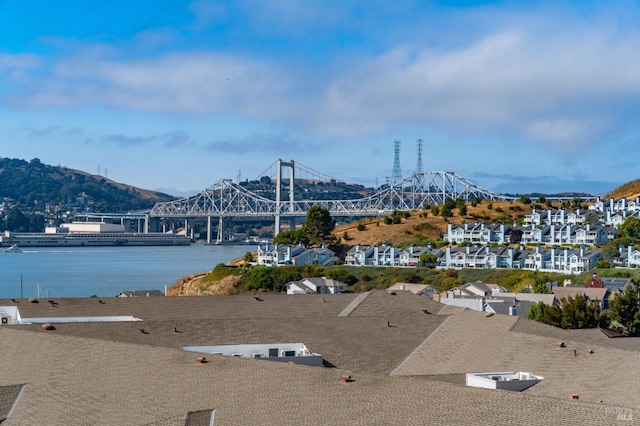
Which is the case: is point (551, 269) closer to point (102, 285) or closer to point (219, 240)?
point (102, 285)

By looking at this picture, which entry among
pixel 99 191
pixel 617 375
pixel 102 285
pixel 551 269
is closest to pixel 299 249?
pixel 102 285

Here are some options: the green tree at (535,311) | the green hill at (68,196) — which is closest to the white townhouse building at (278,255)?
the green tree at (535,311)

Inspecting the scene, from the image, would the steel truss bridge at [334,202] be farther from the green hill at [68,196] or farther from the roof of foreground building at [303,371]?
the roof of foreground building at [303,371]

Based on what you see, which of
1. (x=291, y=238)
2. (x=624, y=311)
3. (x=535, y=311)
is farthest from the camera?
(x=291, y=238)

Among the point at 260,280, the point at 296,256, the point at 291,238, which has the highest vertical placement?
the point at 291,238

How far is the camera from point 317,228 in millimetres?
59750

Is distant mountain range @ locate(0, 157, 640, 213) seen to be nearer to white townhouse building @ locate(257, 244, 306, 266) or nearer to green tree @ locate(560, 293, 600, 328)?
white townhouse building @ locate(257, 244, 306, 266)

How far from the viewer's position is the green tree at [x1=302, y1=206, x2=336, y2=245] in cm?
5962

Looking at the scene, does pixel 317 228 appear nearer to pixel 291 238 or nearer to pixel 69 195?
pixel 291 238

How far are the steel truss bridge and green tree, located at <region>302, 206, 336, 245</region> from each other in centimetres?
2191

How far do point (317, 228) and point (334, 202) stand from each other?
1750 inches

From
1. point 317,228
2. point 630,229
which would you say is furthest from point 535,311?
point 317,228

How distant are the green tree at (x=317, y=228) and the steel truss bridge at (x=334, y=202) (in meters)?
21.9

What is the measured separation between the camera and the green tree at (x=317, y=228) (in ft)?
196
